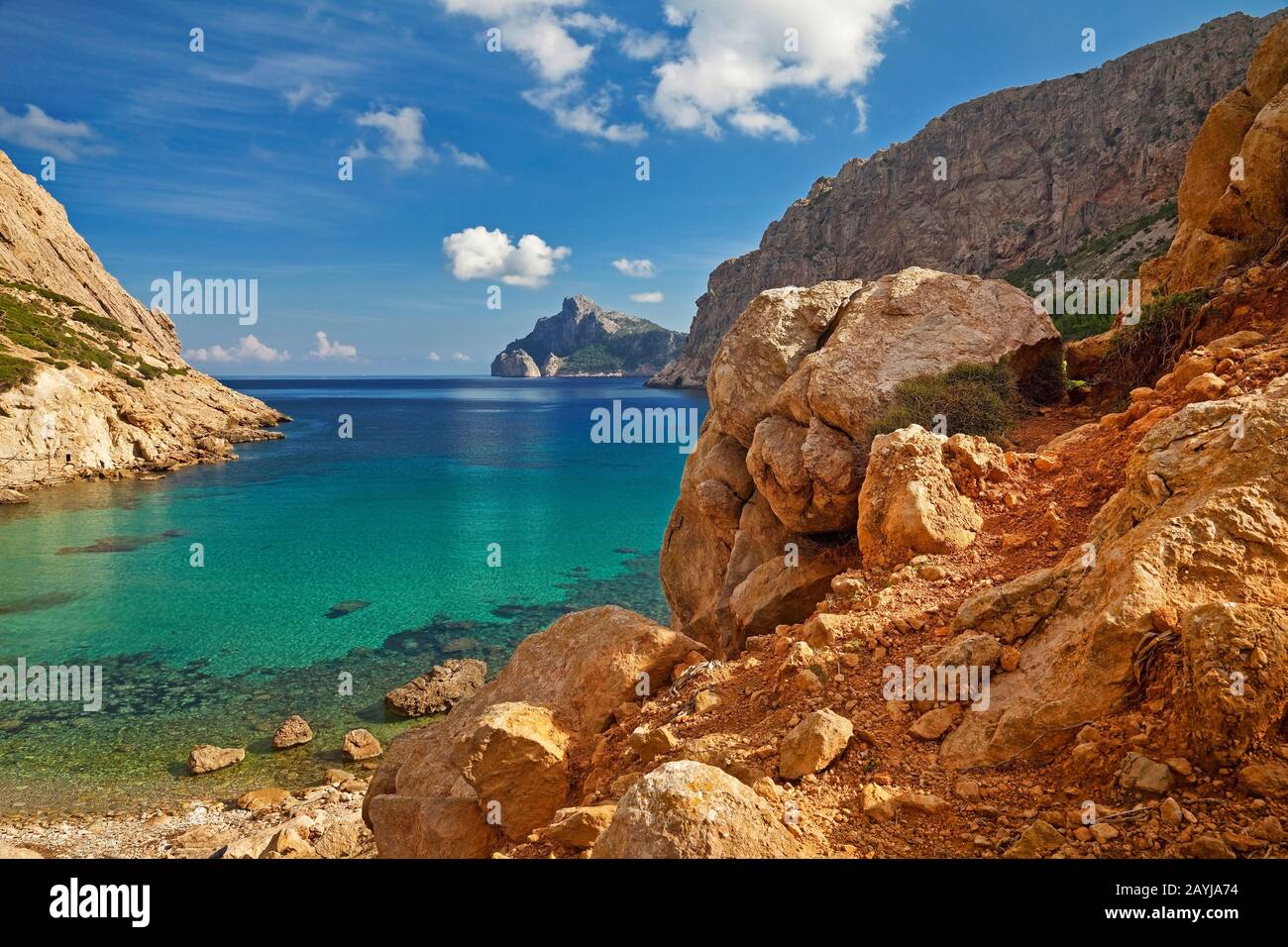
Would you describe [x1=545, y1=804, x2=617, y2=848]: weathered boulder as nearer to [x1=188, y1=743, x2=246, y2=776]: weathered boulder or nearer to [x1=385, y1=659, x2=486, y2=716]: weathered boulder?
[x1=385, y1=659, x2=486, y2=716]: weathered boulder

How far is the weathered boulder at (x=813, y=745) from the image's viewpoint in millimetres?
5949

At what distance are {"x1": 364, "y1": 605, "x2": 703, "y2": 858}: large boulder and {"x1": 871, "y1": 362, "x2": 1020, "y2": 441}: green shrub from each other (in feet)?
21.8

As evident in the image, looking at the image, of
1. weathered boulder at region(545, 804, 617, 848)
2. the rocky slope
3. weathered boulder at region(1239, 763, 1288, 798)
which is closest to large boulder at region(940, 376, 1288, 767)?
weathered boulder at region(1239, 763, 1288, 798)

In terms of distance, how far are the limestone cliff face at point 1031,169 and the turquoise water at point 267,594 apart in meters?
96.9

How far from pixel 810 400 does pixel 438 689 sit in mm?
16951

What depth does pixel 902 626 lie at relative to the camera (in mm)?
8094

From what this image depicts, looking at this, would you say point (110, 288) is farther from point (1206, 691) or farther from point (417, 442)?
point (1206, 691)

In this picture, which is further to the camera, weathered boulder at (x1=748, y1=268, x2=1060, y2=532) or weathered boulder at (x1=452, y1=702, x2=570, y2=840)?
weathered boulder at (x1=748, y1=268, x2=1060, y2=532)

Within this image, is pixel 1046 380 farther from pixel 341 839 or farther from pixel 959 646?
pixel 341 839

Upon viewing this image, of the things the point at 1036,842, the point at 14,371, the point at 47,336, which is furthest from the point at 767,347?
the point at 47,336

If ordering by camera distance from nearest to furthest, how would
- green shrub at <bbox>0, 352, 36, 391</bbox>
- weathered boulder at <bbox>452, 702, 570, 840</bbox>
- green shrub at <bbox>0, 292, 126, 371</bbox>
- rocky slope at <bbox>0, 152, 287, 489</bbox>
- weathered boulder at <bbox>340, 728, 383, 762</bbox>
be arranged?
weathered boulder at <bbox>452, 702, 570, 840</bbox>, weathered boulder at <bbox>340, 728, 383, 762</bbox>, green shrub at <bbox>0, 352, 36, 391</bbox>, rocky slope at <bbox>0, 152, 287, 489</bbox>, green shrub at <bbox>0, 292, 126, 371</bbox>

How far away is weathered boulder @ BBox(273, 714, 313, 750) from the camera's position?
20.4 m

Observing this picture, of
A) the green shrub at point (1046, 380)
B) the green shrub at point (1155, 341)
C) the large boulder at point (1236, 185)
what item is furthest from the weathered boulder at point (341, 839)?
the large boulder at point (1236, 185)
